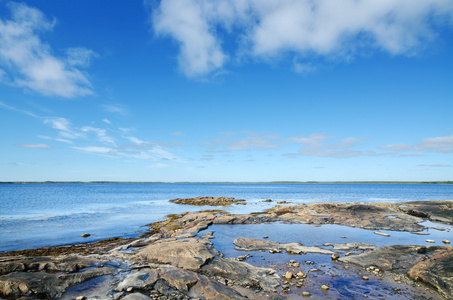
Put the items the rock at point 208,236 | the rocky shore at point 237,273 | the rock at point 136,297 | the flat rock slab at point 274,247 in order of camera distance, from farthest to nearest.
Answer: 1. the rock at point 208,236
2. the flat rock slab at point 274,247
3. the rocky shore at point 237,273
4. the rock at point 136,297

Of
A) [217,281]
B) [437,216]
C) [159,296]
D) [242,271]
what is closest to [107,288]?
[159,296]

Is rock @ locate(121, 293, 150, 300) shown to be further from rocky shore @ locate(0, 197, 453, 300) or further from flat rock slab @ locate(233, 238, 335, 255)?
flat rock slab @ locate(233, 238, 335, 255)

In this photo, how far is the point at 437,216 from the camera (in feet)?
113

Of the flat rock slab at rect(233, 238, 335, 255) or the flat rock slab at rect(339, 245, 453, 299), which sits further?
the flat rock slab at rect(233, 238, 335, 255)

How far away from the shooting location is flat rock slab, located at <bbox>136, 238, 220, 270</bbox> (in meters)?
15.3

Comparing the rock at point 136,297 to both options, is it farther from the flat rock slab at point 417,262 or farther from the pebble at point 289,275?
the flat rock slab at point 417,262

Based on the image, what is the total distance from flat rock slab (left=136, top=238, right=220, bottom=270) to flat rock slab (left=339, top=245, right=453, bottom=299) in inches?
392

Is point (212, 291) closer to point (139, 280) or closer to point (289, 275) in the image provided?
point (139, 280)

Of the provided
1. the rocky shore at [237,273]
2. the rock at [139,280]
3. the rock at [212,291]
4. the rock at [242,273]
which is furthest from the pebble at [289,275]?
the rock at [139,280]

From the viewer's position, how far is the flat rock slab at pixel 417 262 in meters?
12.2

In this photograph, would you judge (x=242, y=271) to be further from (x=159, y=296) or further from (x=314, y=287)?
(x=159, y=296)

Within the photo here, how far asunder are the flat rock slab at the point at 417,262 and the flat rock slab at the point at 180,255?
9.96m

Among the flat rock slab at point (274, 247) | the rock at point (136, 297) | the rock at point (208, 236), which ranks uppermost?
the rock at point (136, 297)

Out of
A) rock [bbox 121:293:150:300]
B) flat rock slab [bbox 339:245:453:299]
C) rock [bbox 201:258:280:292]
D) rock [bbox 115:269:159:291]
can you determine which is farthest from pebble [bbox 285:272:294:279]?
rock [bbox 121:293:150:300]
